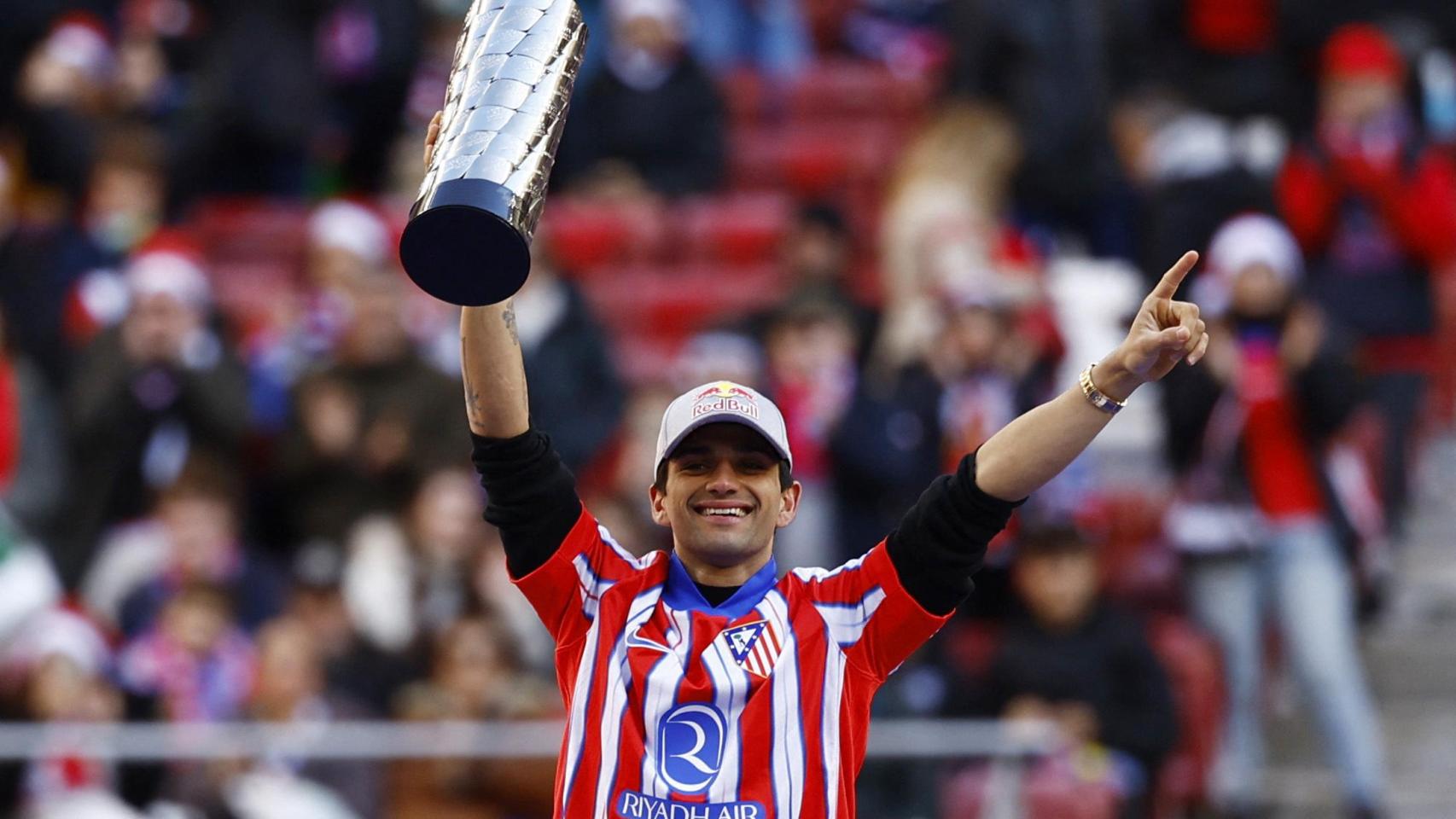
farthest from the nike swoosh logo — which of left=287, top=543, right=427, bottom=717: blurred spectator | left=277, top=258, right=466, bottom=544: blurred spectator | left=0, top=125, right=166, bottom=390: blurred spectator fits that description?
left=0, top=125, right=166, bottom=390: blurred spectator

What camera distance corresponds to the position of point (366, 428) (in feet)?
32.9

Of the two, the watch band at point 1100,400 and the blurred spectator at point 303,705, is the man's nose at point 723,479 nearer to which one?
the watch band at point 1100,400

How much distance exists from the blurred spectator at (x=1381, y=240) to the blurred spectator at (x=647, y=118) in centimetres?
291

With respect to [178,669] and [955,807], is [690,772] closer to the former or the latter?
[955,807]

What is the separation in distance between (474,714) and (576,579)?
13.9 feet

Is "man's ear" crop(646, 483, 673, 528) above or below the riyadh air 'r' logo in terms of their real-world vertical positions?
above

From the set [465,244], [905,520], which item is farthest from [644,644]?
[465,244]

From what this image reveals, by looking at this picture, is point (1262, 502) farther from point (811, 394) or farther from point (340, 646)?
point (340, 646)

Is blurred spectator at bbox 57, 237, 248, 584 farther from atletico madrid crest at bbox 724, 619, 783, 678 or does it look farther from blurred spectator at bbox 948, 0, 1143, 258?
atletico madrid crest at bbox 724, 619, 783, 678

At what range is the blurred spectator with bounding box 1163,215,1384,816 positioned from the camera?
9.28m

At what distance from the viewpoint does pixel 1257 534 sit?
31.1ft

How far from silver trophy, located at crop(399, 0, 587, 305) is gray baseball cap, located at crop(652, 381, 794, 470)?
425mm

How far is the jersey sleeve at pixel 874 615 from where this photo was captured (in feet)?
15.4

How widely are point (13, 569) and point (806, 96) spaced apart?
19.4ft
